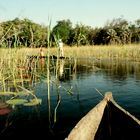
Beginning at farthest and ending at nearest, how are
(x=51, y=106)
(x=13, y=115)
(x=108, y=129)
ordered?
(x=51, y=106), (x=13, y=115), (x=108, y=129)

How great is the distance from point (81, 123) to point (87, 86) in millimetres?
6905

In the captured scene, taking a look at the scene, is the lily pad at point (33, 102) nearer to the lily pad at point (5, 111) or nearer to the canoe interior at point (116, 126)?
the lily pad at point (5, 111)

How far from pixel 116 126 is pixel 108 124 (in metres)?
0.26

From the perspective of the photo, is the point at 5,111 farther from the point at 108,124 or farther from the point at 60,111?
the point at 108,124

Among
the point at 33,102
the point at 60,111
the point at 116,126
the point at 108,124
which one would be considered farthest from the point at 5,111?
the point at 116,126

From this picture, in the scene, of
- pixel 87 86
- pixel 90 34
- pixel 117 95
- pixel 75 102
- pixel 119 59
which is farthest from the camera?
pixel 90 34

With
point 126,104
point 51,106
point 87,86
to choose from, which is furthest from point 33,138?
point 87,86

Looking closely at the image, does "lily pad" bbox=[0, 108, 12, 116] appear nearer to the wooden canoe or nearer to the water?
the water

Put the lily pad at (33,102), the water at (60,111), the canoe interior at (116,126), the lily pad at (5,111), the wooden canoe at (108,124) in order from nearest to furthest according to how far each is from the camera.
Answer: the wooden canoe at (108,124) < the canoe interior at (116,126) < the water at (60,111) < the lily pad at (5,111) < the lily pad at (33,102)

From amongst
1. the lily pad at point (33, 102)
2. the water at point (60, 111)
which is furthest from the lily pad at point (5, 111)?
the lily pad at point (33, 102)

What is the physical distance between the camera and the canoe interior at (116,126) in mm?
5316

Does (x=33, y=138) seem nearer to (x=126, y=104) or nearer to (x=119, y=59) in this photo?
(x=126, y=104)

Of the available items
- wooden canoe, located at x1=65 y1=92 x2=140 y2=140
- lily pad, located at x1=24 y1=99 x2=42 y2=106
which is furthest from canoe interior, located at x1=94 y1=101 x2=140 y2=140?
lily pad, located at x1=24 y1=99 x2=42 y2=106

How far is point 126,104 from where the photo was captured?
910cm
